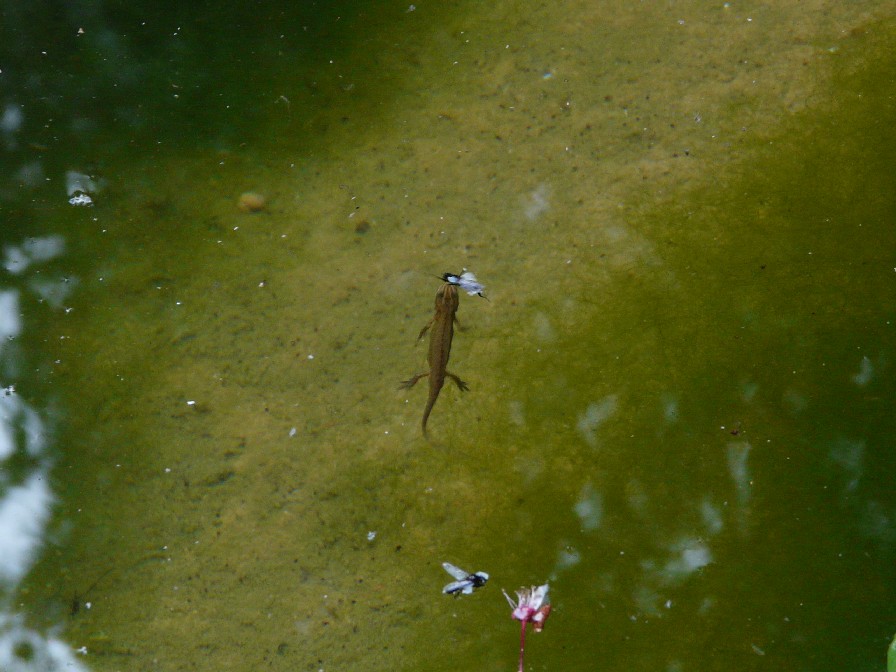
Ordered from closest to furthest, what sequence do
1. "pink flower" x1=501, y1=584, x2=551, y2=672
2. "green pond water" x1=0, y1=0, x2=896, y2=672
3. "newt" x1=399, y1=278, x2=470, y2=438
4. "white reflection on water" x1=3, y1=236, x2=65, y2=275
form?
"pink flower" x1=501, y1=584, x2=551, y2=672 → "green pond water" x1=0, y1=0, x2=896, y2=672 → "newt" x1=399, y1=278, x2=470, y2=438 → "white reflection on water" x1=3, y1=236, x2=65, y2=275

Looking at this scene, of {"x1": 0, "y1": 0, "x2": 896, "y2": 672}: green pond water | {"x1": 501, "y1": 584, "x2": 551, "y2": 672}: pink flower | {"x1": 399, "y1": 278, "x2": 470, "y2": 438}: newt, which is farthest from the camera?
{"x1": 399, "y1": 278, "x2": 470, "y2": 438}: newt

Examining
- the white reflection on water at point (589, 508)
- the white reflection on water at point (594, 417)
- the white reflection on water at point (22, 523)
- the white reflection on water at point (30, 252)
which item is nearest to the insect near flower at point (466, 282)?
the white reflection on water at point (594, 417)

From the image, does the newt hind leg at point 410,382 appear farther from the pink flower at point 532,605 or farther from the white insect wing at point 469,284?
the pink flower at point 532,605

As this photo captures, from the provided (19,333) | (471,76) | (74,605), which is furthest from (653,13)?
(74,605)

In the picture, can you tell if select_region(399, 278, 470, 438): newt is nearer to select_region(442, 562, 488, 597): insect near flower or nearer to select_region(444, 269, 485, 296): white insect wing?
select_region(444, 269, 485, 296): white insect wing

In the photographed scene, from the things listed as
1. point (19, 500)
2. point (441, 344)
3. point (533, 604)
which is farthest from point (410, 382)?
point (19, 500)

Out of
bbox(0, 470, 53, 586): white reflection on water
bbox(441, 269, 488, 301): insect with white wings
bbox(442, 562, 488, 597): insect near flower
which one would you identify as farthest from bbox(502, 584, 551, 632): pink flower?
bbox(0, 470, 53, 586): white reflection on water

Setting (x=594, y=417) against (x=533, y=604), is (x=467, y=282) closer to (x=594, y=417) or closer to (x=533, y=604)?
(x=594, y=417)
